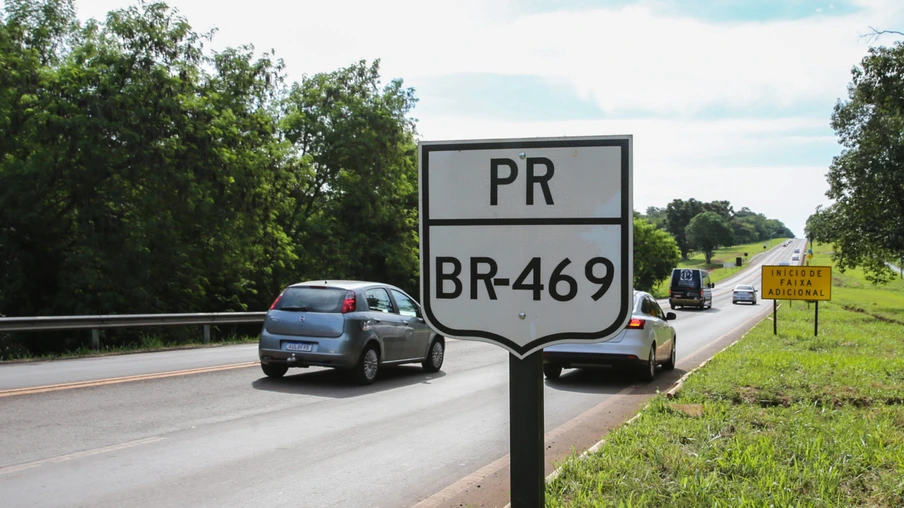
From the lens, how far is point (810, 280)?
66.9ft

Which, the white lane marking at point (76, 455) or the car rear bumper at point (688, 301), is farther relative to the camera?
the car rear bumper at point (688, 301)

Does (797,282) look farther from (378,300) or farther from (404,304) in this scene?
(378,300)

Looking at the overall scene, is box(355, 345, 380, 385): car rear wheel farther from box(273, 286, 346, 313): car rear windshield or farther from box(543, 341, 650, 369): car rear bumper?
box(543, 341, 650, 369): car rear bumper

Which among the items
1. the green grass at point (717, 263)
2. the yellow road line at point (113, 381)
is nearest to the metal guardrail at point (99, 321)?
the yellow road line at point (113, 381)

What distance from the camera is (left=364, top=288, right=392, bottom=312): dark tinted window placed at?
12602 mm

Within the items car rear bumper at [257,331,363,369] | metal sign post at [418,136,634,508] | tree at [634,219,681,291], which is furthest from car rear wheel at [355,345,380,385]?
tree at [634,219,681,291]

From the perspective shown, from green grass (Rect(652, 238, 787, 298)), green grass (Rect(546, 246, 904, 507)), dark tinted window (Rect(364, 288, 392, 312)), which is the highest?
dark tinted window (Rect(364, 288, 392, 312))

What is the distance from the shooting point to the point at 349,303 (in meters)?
12.1

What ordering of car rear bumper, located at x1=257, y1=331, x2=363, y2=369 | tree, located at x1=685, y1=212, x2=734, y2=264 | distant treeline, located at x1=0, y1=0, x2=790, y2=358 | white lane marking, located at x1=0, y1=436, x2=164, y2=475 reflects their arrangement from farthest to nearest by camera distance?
tree, located at x1=685, y1=212, x2=734, y2=264, distant treeline, located at x1=0, y1=0, x2=790, y2=358, car rear bumper, located at x1=257, y1=331, x2=363, y2=369, white lane marking, located at x1=0, y1=436, x2=164, y2=475

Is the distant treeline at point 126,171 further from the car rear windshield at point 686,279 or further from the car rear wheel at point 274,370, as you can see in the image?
the car rear windshield at point 686,279

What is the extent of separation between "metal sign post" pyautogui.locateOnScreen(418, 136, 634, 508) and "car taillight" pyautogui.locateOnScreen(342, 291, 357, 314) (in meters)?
9.53

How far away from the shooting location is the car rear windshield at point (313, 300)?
1206cm

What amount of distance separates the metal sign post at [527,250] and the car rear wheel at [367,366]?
9.57m

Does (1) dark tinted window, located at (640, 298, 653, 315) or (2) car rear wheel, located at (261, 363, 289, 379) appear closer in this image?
(2) car rear wheel, located at (261, 363, 289, 379)
